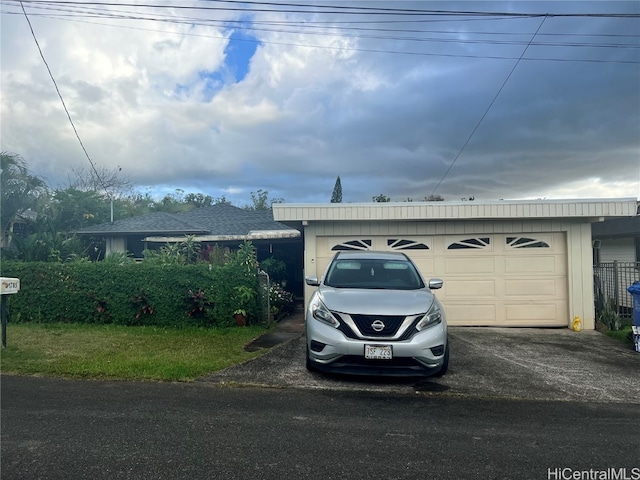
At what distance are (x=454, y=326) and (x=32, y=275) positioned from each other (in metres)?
9.32

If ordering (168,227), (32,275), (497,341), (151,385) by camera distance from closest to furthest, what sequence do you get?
(151,385)
(497,341)
(32,275)
(168,227)

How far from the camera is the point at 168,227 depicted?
15.1 meters

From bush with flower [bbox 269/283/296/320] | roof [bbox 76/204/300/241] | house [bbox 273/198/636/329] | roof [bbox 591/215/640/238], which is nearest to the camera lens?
house [bbox 273/198/636/329]

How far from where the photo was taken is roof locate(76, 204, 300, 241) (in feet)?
47.1

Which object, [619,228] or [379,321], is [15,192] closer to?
[379,321]

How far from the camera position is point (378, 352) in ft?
16.6

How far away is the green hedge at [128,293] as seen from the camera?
8.91 meters

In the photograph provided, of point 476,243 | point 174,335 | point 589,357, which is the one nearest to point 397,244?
point 476,243

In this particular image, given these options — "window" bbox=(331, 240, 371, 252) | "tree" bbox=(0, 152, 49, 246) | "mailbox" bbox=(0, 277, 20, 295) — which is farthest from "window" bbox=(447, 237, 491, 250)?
"tree" bbox=(0, 152, 49, 246)

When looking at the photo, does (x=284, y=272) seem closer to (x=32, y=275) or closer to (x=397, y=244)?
(x=397, y=244)

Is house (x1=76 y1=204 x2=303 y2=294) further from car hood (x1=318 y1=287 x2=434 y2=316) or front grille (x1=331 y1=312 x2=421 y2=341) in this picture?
front grille (x1=331 y1=312 x2=421 y2=341)

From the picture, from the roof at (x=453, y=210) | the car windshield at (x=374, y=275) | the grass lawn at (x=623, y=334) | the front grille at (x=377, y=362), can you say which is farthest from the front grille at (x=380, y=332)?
the grass lawn at (x=623, y=334)

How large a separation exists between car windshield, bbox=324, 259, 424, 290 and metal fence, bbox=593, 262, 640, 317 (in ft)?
20.3

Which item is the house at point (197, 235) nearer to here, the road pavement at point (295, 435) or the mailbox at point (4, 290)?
the mailbox at point (4, 290)
